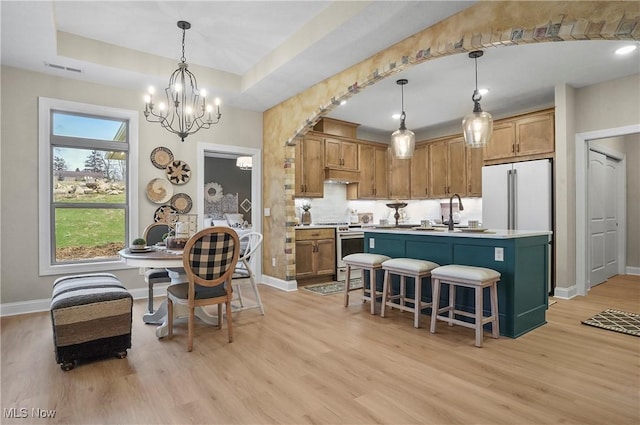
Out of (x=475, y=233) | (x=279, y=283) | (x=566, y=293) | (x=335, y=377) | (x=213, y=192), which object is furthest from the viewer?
(x=213, y=192)

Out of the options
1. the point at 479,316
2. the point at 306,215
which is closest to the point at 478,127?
the point at 479,316

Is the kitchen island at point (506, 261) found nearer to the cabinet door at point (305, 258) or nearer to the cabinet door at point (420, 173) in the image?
the cabinet door at point (305, 258)

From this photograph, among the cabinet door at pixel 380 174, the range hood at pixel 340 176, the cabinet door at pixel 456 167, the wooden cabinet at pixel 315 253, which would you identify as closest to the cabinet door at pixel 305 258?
the wooden cabinet at pixel 315 253

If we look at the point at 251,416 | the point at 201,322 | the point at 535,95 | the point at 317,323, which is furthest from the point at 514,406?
the point at 535,95

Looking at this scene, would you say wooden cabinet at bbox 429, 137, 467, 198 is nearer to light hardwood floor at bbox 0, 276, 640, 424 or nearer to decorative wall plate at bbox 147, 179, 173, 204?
light hardwood floor at bbox 0, 276, 640, 424

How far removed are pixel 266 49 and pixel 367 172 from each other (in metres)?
3.43

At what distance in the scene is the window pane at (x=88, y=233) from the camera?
4277mm

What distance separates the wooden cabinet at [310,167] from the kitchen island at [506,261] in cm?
233

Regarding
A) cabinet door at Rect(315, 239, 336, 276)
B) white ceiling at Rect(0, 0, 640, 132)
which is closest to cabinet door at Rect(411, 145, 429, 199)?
white ceiling at Rect(0, 0, 640, 132)

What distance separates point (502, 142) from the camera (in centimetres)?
538

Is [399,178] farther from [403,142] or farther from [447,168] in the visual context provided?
[403,142]

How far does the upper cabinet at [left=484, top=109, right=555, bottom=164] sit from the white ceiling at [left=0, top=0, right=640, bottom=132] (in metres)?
0.37

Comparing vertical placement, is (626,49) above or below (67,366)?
above

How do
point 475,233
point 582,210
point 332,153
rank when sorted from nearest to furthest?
point 475,233, point 582,210, point 332,153
